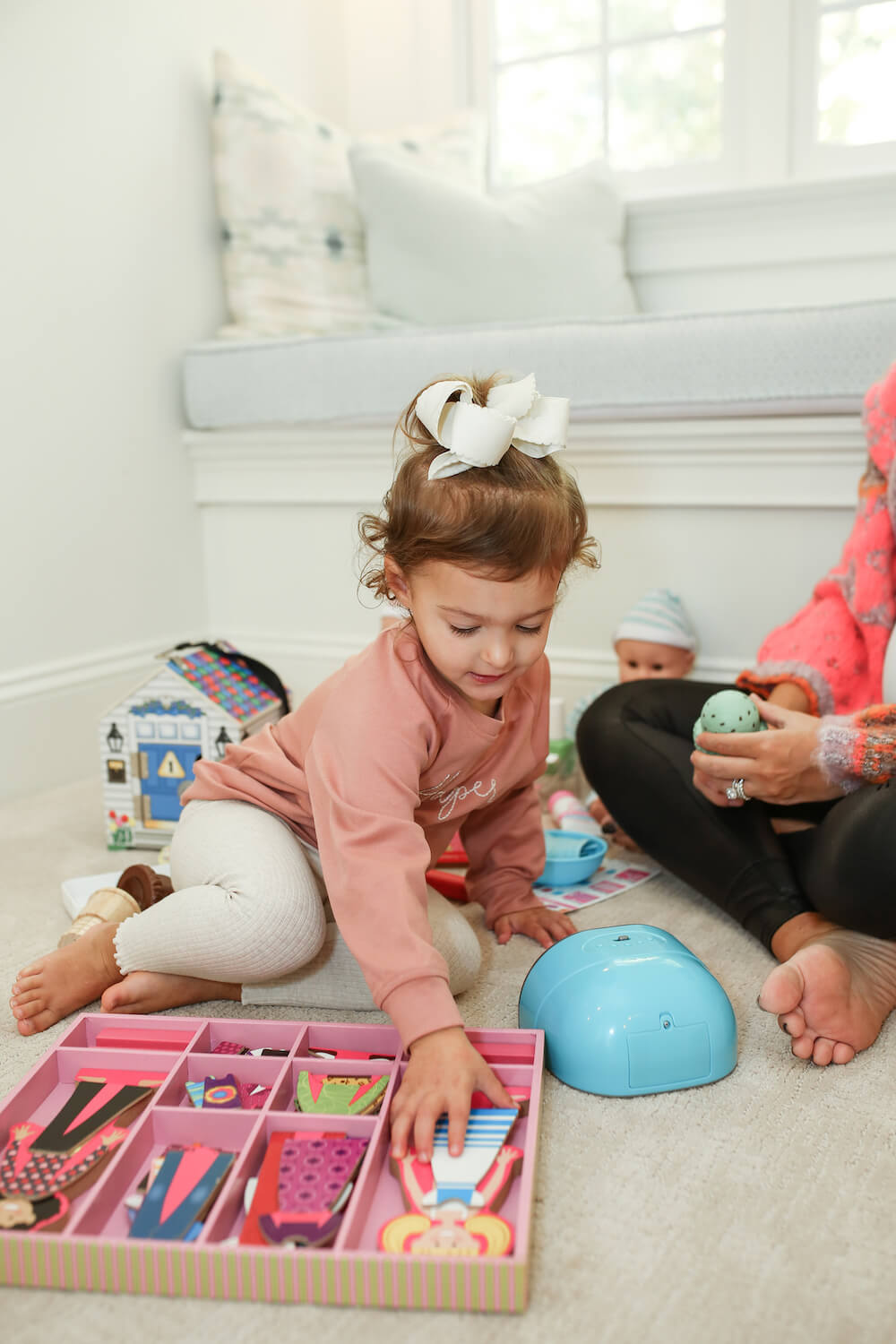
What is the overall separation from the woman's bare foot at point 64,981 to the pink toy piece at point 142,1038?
3.2 inches

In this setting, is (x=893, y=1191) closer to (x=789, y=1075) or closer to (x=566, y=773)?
(x=789, y=1075)

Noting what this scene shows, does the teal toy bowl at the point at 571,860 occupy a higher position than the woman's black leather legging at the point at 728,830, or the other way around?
the woman's black leather legging at the point at 728,830

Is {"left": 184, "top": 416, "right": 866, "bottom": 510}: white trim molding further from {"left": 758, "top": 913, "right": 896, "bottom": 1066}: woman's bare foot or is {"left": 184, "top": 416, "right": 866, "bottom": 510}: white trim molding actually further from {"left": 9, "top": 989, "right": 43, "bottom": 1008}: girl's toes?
{"left": 9, "top": 989, "right": 43, "bottom": 1008}: girl's toes

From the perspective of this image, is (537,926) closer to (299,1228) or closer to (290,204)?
(299,1228)

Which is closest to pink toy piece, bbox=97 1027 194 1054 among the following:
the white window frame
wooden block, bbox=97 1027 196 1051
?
wooden block, bbox=97 1027 196 1051

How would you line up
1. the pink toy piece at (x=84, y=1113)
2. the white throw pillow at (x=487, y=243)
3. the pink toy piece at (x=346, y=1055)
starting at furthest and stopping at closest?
the white throw pillow at (x=487, y=243) → the pink toy piece at (x=346, y=1055) → the pink toy piece at (x=84, y=1113)

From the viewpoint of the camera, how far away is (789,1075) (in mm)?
801

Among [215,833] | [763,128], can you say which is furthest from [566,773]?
[763,128]

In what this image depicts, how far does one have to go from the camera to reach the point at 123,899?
1035 mm

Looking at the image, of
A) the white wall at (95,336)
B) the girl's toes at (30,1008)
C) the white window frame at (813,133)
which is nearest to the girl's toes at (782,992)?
the girl's toes at (30,1008)

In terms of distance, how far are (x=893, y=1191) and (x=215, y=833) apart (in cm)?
57

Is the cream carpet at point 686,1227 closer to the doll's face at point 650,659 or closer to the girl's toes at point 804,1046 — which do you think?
the girl's toes at point 804,1046

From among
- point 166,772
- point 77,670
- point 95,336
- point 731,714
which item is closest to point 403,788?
point 731,714

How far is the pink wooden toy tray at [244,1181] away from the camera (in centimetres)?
57
